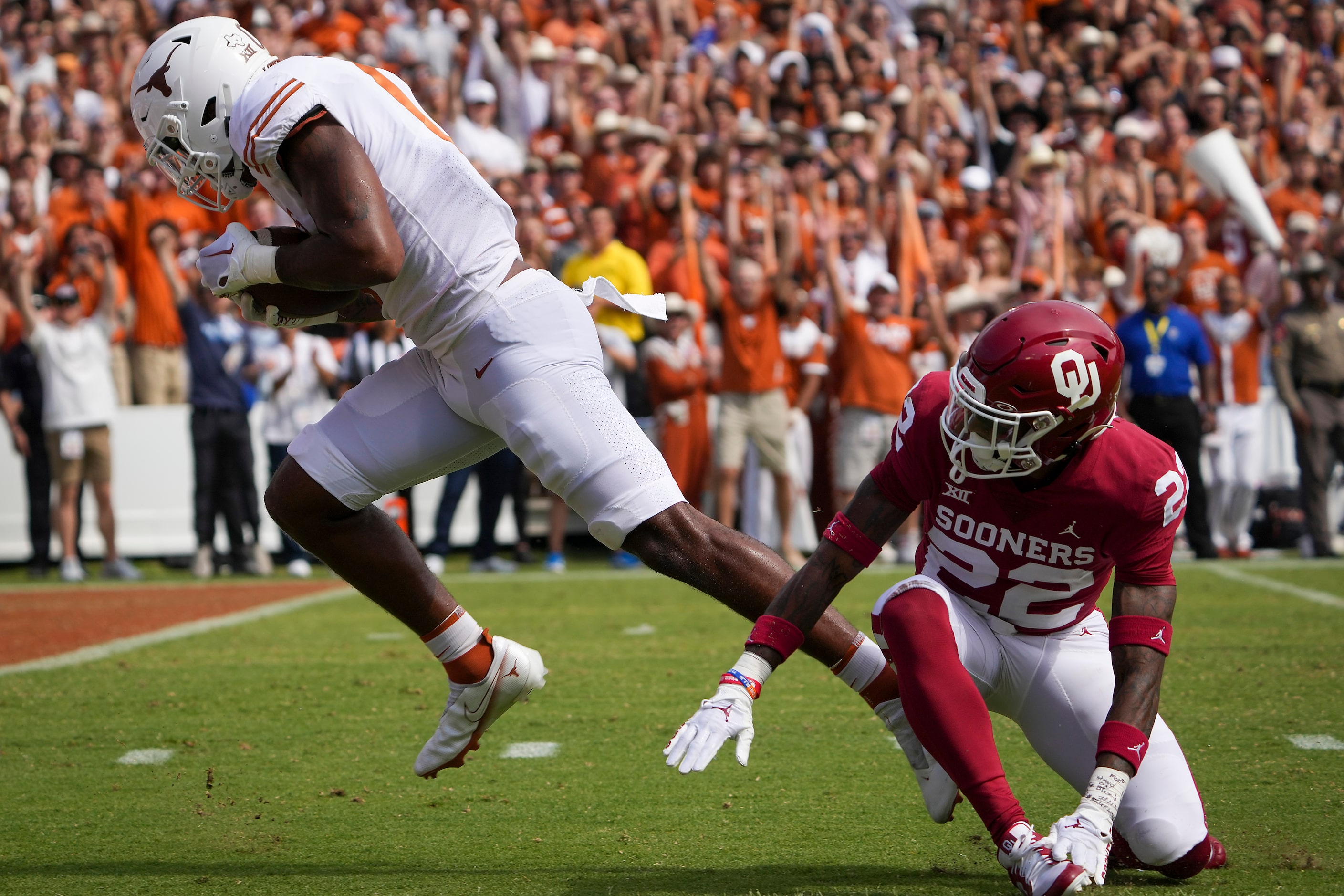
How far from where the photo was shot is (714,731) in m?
2.74

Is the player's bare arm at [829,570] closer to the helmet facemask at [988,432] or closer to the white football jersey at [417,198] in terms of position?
the helmet facemask at [988,432]

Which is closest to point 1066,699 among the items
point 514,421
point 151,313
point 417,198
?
point 514,421

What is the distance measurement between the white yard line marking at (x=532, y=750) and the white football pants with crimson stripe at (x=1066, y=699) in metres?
1.49

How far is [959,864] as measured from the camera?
10.4 ft

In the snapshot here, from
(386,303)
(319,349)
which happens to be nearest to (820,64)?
(319,349)

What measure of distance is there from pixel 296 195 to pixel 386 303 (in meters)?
0.33

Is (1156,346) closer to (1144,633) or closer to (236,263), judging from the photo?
(1144,633)

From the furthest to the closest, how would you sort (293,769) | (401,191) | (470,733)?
(293,769)
(470,733)
(401,191)

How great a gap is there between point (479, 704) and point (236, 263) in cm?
127

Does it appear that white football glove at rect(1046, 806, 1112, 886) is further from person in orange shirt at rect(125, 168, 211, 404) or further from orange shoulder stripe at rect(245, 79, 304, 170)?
person in orange shirt at rect(125, 168, 211, 404)

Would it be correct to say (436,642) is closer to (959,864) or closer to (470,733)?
(470,733)

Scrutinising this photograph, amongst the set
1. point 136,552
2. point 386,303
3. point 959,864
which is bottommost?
point 136,552

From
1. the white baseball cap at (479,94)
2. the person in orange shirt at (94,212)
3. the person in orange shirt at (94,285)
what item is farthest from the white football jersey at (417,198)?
the white baseball cap at (479,94)

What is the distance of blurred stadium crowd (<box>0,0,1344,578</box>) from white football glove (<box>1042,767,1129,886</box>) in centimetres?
692
